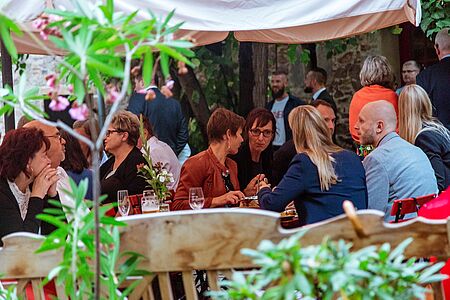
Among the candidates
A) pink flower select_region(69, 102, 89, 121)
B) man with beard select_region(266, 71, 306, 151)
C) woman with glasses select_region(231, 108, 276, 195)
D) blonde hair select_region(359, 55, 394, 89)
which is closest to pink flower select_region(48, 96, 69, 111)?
pink flower select_region(69, 102, 89, 121)

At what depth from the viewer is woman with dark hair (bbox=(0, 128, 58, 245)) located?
17.0 ft

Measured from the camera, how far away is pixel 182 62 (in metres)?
2.67

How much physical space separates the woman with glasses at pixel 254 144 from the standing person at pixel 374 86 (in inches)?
32.1

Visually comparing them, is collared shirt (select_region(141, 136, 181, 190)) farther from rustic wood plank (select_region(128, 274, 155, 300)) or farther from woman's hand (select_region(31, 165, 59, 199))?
rustic wood plank (select_region(128, 274, 155, 300))

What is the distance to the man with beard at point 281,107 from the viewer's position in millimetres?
11094

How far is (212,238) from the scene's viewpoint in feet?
9.82

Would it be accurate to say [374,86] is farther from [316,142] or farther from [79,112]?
[79,112]

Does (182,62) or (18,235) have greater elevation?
(182,62)

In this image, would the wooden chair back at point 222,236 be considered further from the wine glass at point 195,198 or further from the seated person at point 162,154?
the seated person at point 162,154

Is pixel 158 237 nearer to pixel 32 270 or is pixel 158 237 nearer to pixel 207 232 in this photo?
pixel 207 232

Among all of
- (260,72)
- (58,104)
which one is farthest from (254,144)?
(58,104)

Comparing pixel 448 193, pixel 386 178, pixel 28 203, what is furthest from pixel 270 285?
pixel 386 178

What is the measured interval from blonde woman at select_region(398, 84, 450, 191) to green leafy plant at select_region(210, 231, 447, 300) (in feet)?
14.1

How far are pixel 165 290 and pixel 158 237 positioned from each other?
0.18 m
